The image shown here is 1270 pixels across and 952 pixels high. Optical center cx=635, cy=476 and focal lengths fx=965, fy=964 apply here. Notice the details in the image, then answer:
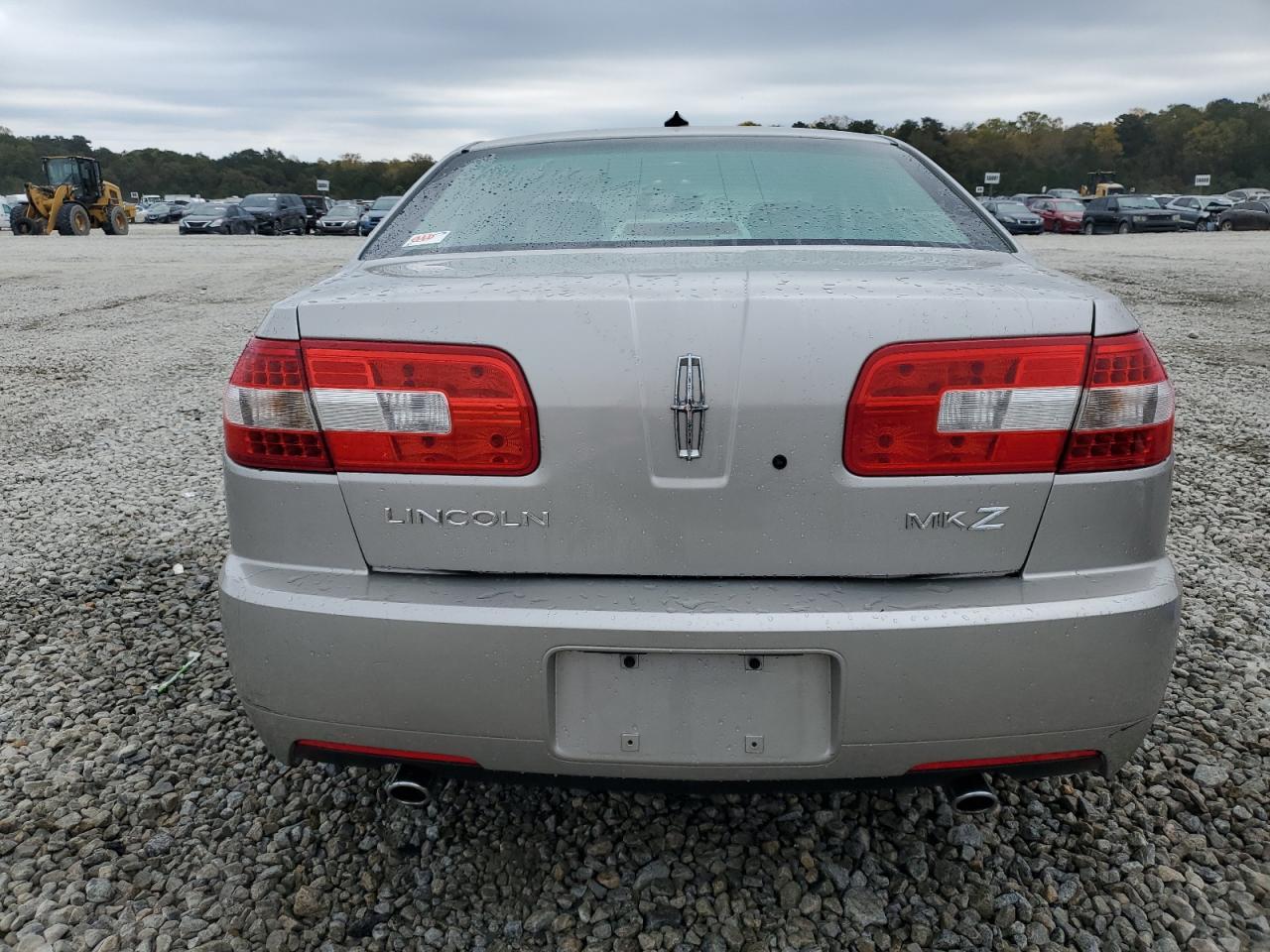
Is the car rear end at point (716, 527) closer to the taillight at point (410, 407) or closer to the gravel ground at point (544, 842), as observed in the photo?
the taillight at point (410, 407)

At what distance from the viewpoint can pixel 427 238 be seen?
2277 mm

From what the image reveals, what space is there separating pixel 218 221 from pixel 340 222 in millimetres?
4191

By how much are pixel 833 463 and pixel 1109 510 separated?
472 millimetres

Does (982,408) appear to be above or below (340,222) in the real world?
above

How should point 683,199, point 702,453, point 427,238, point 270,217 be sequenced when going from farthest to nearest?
1. point 270,217
2. point 683,199
3. point 427,238
4. point 702,453

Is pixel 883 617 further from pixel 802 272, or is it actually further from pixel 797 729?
pixel 802 272

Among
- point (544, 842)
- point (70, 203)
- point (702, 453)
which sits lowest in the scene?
point (544, 842)

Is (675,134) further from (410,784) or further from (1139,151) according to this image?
(1139,151)

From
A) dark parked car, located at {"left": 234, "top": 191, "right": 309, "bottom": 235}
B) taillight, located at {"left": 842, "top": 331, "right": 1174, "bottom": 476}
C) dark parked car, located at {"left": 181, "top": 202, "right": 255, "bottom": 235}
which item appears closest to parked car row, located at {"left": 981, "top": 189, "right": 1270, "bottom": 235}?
dark parked car, located at {"left": 234, "top": 191, "right": 309, "bottom": 235}

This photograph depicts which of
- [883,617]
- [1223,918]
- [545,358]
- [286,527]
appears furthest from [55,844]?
[1223,918]

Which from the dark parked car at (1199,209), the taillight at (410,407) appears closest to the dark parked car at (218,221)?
the dark parked car at (1199,209)

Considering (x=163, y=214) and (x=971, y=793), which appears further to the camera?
(x=163, y=214)

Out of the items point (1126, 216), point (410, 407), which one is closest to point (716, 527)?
point (410, 407)

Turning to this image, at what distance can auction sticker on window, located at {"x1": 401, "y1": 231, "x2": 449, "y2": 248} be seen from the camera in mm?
2250
